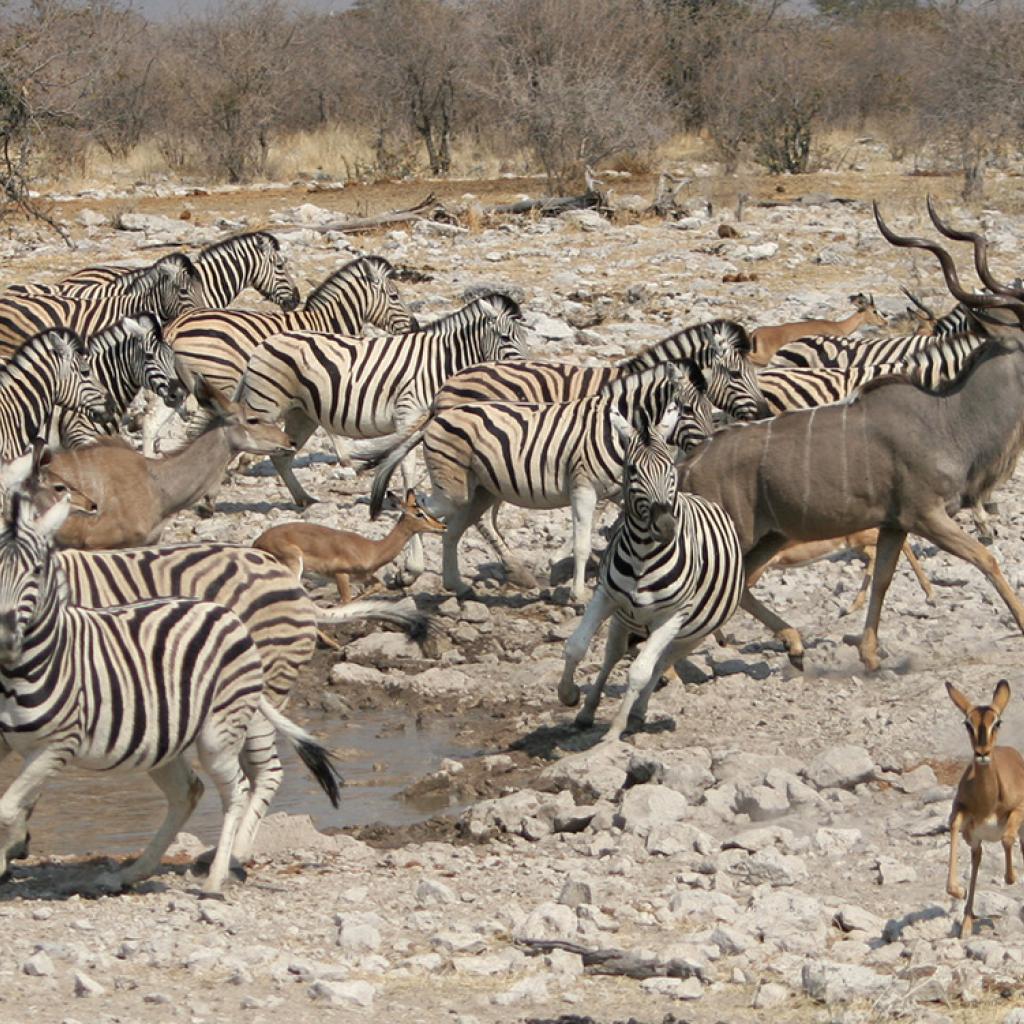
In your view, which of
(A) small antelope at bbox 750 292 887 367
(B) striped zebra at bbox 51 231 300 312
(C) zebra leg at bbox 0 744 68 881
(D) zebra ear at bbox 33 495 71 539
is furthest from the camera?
(B) striped zebra at bbox 51 231 300 312

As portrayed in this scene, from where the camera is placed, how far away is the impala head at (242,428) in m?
11.0

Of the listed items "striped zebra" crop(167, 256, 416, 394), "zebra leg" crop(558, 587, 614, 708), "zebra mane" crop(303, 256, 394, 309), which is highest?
"zebra mane" crop(303, 256, 394, 309)

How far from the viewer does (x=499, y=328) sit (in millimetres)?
14320

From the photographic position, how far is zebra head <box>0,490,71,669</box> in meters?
6.32

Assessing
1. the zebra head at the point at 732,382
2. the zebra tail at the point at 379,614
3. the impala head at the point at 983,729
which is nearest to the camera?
the impala head at the point at 983,729

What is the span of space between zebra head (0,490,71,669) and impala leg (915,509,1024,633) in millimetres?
5139

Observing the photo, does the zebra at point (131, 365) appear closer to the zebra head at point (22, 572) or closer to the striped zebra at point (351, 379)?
the striped zebra at point (351, 379)

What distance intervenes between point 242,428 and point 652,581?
2.95 metres

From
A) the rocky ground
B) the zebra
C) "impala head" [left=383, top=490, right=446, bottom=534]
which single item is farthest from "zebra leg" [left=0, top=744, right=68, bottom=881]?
the zebra

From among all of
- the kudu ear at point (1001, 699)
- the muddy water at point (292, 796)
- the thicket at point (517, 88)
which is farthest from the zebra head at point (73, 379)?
the thicket at point (517, 88)

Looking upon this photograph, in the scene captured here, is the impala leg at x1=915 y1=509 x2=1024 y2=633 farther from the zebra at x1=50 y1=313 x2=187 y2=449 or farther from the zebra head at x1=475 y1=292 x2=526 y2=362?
the zebra at x1=50 y1=313 x2=187 y2=449

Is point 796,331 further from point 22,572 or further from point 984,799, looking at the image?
point 22,572

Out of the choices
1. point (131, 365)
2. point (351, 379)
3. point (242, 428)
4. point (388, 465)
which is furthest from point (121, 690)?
point (131, 365)

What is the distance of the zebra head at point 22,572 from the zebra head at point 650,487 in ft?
10.5
